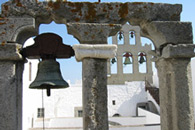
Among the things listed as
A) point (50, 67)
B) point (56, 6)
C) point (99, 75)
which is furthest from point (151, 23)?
point (50, 67)

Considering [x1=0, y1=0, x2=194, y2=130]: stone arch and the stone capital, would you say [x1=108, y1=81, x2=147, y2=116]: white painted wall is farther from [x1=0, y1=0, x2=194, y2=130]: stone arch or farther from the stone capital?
the stone capital

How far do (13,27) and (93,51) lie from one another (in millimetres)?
1137

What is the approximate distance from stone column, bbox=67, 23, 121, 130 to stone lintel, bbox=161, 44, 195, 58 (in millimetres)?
786

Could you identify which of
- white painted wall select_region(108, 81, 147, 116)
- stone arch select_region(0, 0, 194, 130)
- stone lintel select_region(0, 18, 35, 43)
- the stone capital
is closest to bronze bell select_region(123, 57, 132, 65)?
white painted wall select_region(108, 81, 147, 116)

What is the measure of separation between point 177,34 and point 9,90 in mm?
2475

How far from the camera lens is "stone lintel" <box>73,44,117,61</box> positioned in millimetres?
3254

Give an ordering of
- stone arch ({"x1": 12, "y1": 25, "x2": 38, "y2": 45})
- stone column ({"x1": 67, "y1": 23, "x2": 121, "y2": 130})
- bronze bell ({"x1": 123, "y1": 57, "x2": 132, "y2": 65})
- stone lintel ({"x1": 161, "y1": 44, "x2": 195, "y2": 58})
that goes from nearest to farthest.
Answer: stone column ({"x1": 67, "y1": 23, "x2": 121, "y2": 130}) → stone arch ({"x1": 12, "y1": 25, "x2": 38, "y2": 45}) → stone lintel ({"x1": 161, "y1": 44, "x2": 195, "y2": 58}) → bronze bell ({"x1": 123, "y1": 57, "x2": 132, "y2": 65})

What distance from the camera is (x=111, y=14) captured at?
3.50 metres

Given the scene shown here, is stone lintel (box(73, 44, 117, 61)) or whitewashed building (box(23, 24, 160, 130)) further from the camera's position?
whitewashed building (box(23, 24, 160, 130))

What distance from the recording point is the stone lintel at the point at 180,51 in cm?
346

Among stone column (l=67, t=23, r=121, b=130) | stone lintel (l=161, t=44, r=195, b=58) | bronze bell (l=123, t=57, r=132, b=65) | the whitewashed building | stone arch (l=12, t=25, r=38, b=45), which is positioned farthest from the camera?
bronze bell (l=123, t=57, r=132, b=65)

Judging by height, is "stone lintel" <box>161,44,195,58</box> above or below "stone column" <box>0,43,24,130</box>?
above

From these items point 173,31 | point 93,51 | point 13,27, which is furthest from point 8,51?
point 173,31

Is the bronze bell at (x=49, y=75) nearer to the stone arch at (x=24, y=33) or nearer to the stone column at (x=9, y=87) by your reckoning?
the stone column at (x=9, y=87)
